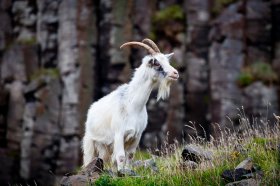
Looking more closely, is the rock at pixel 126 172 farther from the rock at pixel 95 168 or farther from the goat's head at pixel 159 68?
the goat's head at pixel 159 68

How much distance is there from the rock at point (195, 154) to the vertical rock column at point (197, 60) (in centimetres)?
1737

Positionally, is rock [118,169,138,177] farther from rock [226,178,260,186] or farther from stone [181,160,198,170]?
rock [226,178,260,186]

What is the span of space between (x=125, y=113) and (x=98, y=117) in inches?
27.7

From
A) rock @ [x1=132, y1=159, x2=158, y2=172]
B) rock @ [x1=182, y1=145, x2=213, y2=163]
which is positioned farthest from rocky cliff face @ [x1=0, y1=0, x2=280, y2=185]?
rock @ [x1=182, y1=145, x2=213, y2=163]

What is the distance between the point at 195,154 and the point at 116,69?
775 inches

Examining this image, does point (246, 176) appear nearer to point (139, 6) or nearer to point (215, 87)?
point (215, 87)

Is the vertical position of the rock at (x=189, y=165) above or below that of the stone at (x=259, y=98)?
above

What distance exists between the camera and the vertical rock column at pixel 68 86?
29.1 m

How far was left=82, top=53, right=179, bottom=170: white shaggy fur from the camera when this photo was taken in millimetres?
10578

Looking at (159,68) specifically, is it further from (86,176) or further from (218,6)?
(218,6)

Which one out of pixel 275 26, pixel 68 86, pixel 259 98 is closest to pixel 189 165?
pixel 259 98

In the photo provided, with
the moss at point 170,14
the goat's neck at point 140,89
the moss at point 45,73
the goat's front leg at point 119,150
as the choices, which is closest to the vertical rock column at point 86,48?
the moss at point 45,73

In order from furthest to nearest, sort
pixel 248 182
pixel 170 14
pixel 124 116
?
pixel 170 14 → pixel 124 116 → pixel 248 182

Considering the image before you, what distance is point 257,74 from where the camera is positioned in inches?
1003
